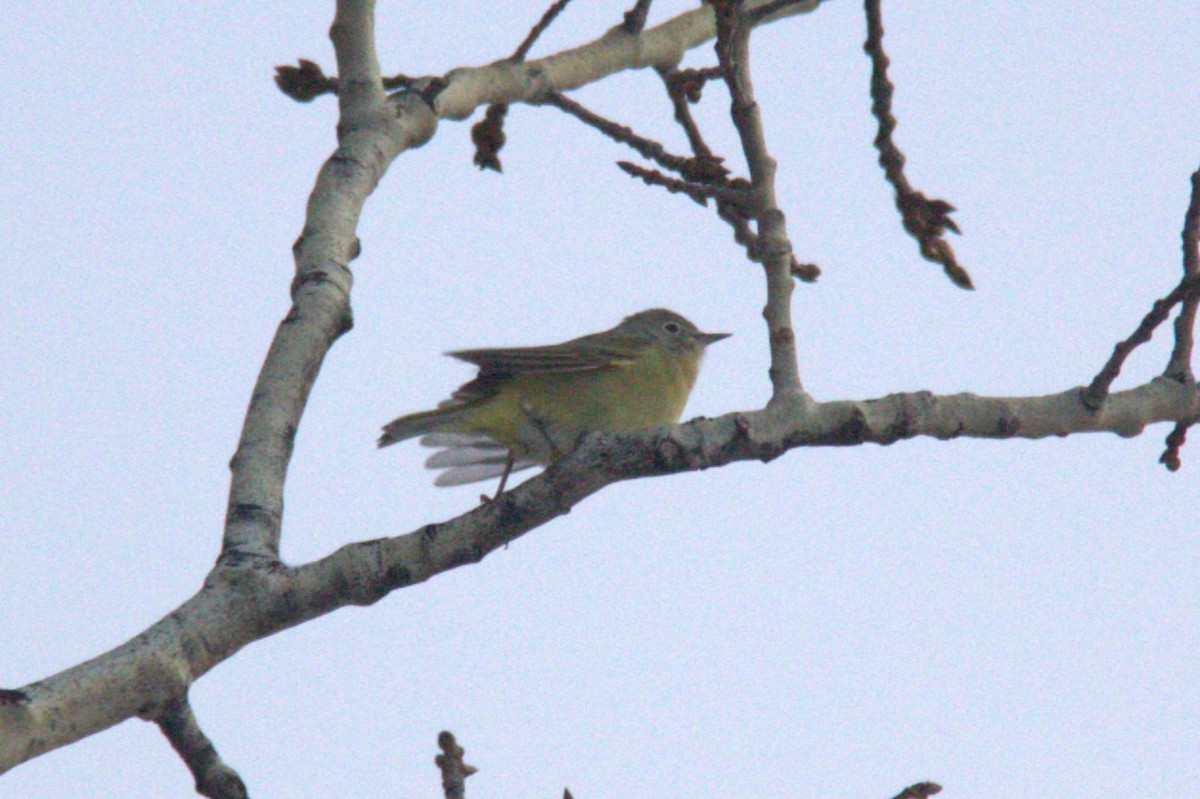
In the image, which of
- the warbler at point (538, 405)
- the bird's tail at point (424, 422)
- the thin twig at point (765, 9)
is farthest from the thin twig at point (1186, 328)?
the bird's tail at point (424, 422)

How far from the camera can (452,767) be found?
371 centimetres

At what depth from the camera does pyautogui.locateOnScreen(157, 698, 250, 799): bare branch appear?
324 centimetres

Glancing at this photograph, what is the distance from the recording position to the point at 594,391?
23.6ft

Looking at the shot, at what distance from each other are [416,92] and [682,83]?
3.97ft

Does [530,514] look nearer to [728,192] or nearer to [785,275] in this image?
[785,275]

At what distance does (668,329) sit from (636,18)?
297 cm

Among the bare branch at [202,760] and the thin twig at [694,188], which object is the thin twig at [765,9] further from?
the bare branch at [202,760]

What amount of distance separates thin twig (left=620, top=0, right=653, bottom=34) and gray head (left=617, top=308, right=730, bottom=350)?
7.99 feet

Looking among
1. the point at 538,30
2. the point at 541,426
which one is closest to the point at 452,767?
the point at 538,30

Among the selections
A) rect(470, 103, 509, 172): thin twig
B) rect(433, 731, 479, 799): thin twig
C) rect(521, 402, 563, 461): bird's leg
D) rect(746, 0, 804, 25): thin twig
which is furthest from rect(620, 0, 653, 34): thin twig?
rect(433, 731, 479, 799): thin twig

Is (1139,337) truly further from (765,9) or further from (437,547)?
(437,547)

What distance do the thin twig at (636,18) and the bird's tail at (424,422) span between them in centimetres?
209

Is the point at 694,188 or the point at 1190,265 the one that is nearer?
the point at 1190,265

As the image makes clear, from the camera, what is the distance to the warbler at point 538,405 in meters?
7.03
